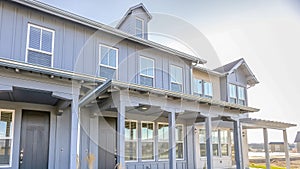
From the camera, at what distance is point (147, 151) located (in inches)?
458

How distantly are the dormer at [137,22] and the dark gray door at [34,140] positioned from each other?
563 centimetres

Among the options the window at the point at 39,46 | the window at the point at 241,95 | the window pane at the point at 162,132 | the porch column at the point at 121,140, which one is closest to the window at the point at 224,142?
the window at the point at 241,95

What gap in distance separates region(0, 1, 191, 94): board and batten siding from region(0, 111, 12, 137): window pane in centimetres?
177

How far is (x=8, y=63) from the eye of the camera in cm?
588

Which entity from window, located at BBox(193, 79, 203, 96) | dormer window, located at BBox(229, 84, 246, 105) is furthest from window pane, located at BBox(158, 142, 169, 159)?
dormer window, located at BBox(229, 84, 246, 105)

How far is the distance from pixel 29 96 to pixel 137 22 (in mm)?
6656

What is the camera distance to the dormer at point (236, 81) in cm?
1694

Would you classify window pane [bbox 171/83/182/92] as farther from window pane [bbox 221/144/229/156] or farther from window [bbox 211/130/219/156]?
window pane [bbox 221/144/229/156]

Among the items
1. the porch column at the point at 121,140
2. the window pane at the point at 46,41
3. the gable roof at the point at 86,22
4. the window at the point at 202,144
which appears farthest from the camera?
the window at the point at 202,144

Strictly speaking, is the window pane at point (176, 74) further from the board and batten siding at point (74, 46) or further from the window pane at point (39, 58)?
the window pane at point (39, 58)

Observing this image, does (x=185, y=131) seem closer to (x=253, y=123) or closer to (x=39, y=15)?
(x=253, y=123)

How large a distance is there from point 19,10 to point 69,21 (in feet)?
5.33

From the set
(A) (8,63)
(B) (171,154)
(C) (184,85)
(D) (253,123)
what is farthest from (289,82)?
(D) (253,123)

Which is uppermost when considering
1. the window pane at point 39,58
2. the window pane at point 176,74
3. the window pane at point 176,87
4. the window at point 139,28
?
the window at point 139,28
